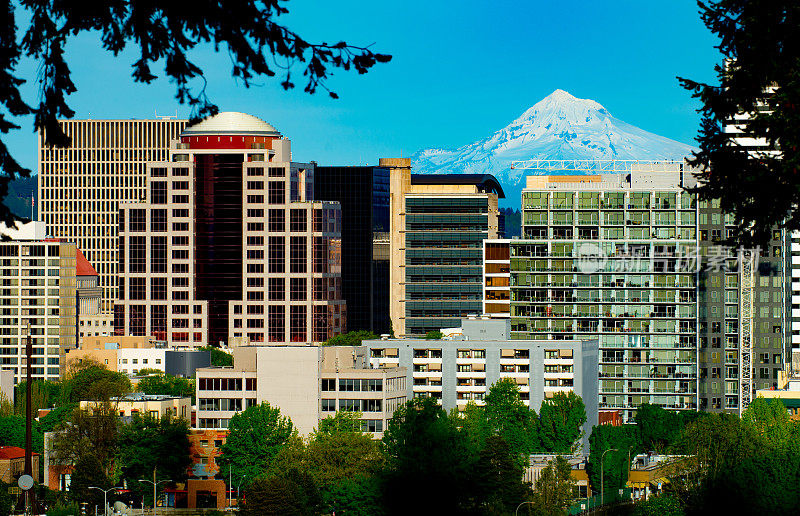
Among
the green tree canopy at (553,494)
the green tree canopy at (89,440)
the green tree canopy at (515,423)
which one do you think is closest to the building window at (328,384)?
the green tree canopy at (515,423)

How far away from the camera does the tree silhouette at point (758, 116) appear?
43031 mm

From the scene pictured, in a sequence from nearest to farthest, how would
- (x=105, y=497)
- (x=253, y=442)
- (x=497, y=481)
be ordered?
1. (x=497, y=481)
2. (x=105, y=497)
3. (x=253, y=442)

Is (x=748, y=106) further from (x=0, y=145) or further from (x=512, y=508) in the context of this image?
(x=512, y=508)

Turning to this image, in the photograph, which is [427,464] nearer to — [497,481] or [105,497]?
[497,481]

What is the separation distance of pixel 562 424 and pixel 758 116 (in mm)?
151890

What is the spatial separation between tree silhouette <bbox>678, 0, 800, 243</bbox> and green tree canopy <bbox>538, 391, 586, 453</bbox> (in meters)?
147

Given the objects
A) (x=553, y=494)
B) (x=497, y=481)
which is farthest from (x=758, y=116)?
(x=553, y=494)

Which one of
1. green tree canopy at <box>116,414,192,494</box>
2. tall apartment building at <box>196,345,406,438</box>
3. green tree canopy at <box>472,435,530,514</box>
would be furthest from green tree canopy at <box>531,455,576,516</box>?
green tree canopy at <box>116,414,192,494</box>

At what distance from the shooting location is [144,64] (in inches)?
1112

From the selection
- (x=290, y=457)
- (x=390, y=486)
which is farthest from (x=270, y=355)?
(x=390, y=486)

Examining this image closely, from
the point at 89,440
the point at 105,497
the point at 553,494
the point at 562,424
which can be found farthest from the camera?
the point at 562,424

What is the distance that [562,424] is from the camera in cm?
19400

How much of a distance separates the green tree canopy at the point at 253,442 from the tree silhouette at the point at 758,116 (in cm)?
13407

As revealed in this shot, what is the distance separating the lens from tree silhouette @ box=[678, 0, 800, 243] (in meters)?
43.0
